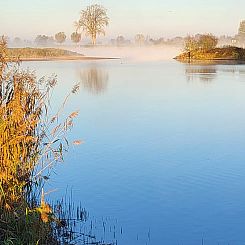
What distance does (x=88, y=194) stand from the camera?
5.09 meters

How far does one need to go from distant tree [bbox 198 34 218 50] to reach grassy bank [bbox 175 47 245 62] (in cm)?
72

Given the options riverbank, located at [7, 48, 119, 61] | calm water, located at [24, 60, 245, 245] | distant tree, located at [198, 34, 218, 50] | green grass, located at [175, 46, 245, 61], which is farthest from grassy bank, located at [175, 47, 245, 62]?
calm water, located at [24, 60, 245, 245]

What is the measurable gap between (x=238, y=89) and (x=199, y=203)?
11764mm

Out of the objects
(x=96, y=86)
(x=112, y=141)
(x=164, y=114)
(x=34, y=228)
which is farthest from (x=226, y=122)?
(x=96, y=86)

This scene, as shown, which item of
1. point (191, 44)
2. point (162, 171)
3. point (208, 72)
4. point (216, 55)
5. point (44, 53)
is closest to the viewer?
point (162, 171)

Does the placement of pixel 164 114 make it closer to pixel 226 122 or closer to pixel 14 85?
pixel 226 122

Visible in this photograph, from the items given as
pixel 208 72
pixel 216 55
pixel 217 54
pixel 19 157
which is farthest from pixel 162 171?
pixel 217 54

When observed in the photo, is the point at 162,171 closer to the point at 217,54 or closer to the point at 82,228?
the point at 82,228

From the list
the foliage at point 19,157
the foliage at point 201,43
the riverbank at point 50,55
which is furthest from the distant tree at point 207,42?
the foliage at point 19,157

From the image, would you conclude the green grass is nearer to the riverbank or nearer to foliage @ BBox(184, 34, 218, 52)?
foliage @ BBox(184, 34, 218, 52)

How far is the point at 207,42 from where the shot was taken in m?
43.5

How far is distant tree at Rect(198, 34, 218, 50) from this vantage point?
43.5 metres

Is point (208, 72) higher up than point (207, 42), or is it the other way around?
point (207, 42)

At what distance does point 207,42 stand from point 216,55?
2641 millimetres
